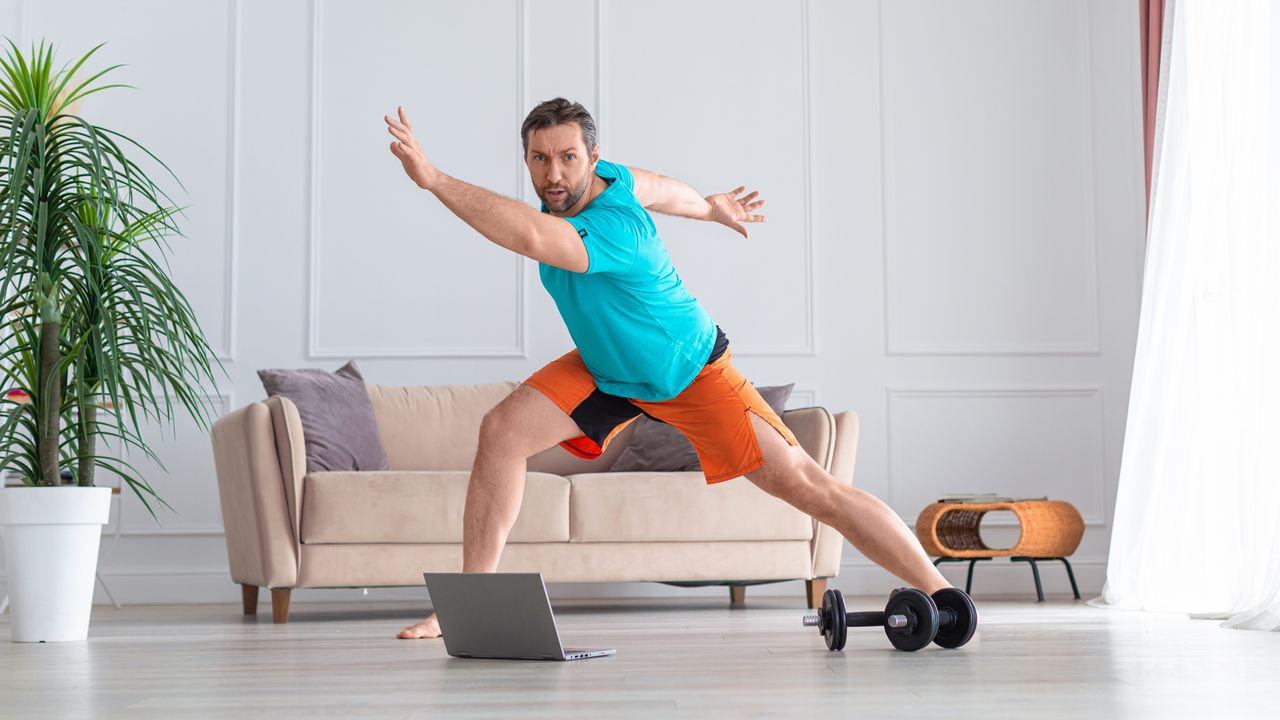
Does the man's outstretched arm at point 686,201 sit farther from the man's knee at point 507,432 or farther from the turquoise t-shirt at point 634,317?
the man's knee at point 507,432

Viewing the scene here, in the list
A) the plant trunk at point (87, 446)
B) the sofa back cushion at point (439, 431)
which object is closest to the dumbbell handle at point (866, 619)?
the plant trunk at point (87, 446)

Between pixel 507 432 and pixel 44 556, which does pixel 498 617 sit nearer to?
pixel 507 432

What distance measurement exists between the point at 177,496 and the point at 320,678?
9.85 feet

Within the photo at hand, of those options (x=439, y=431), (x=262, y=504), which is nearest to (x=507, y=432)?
(x=262, y=504)

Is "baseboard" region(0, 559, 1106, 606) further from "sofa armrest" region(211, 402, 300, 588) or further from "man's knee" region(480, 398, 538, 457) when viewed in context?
"man's knee" region(480, 398, 538, 457)

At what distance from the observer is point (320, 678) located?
186cm

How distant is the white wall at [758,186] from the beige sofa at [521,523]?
38.9 inches

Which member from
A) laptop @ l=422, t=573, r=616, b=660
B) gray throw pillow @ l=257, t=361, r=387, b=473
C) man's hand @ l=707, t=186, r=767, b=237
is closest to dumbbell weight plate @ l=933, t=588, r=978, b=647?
laptop @ l=422, t=573, r=616, b=660

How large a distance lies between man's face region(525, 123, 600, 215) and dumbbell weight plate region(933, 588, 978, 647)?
39.6 inches

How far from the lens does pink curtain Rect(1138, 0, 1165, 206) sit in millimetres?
4293

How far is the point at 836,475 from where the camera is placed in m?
3.80

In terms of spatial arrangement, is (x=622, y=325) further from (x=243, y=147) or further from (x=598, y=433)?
(x=243, y=147)

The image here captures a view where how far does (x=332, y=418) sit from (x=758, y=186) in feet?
6.53

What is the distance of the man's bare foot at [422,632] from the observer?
8.37 ft
